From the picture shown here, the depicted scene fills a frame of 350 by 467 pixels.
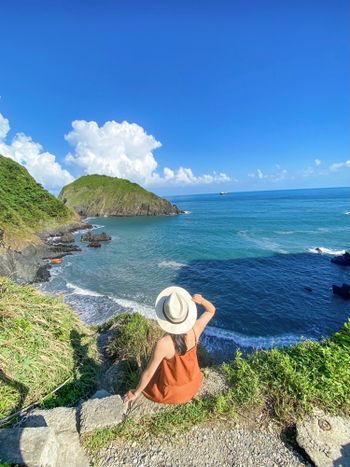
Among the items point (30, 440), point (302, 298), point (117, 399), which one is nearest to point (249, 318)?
point (302, 298)

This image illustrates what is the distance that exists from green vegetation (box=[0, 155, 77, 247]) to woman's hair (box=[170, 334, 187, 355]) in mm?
37739

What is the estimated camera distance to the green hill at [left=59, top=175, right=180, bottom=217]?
78938mm

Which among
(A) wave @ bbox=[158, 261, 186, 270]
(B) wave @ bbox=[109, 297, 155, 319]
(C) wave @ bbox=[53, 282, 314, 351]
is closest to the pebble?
(C) wave @ bbox=[53, 282, 314, 351]

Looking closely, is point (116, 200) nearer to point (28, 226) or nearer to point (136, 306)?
point (28, 226)

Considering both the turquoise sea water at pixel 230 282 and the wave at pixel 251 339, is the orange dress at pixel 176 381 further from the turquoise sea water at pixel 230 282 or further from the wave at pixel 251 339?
the wave at pixel 251 339

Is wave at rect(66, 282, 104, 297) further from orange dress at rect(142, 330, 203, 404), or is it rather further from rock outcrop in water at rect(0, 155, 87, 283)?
orange dress at rect(142, 330, 203, 404)

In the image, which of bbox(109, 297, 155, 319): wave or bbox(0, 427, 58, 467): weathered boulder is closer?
bbox(0, 427, 58, 467): weathered boulder

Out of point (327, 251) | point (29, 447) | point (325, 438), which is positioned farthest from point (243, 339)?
point (327, 251)

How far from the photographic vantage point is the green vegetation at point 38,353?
476 centimetres

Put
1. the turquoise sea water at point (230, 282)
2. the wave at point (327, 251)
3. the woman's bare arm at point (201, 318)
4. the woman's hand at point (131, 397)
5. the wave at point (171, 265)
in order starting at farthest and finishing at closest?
the wave at point (327, 251)
the wave at point (171, 265)
the turquoise sea water at point (230, 282)
the woman's bare arm at point (201, 318)
the woman's hand at point (131, 397)

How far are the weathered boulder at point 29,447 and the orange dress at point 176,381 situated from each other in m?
1.41

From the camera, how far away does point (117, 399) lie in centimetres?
369

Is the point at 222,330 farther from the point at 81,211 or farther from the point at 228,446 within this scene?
the point at 81,211

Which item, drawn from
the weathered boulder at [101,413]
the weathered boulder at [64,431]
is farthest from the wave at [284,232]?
the weathered boulder at [64,431]
